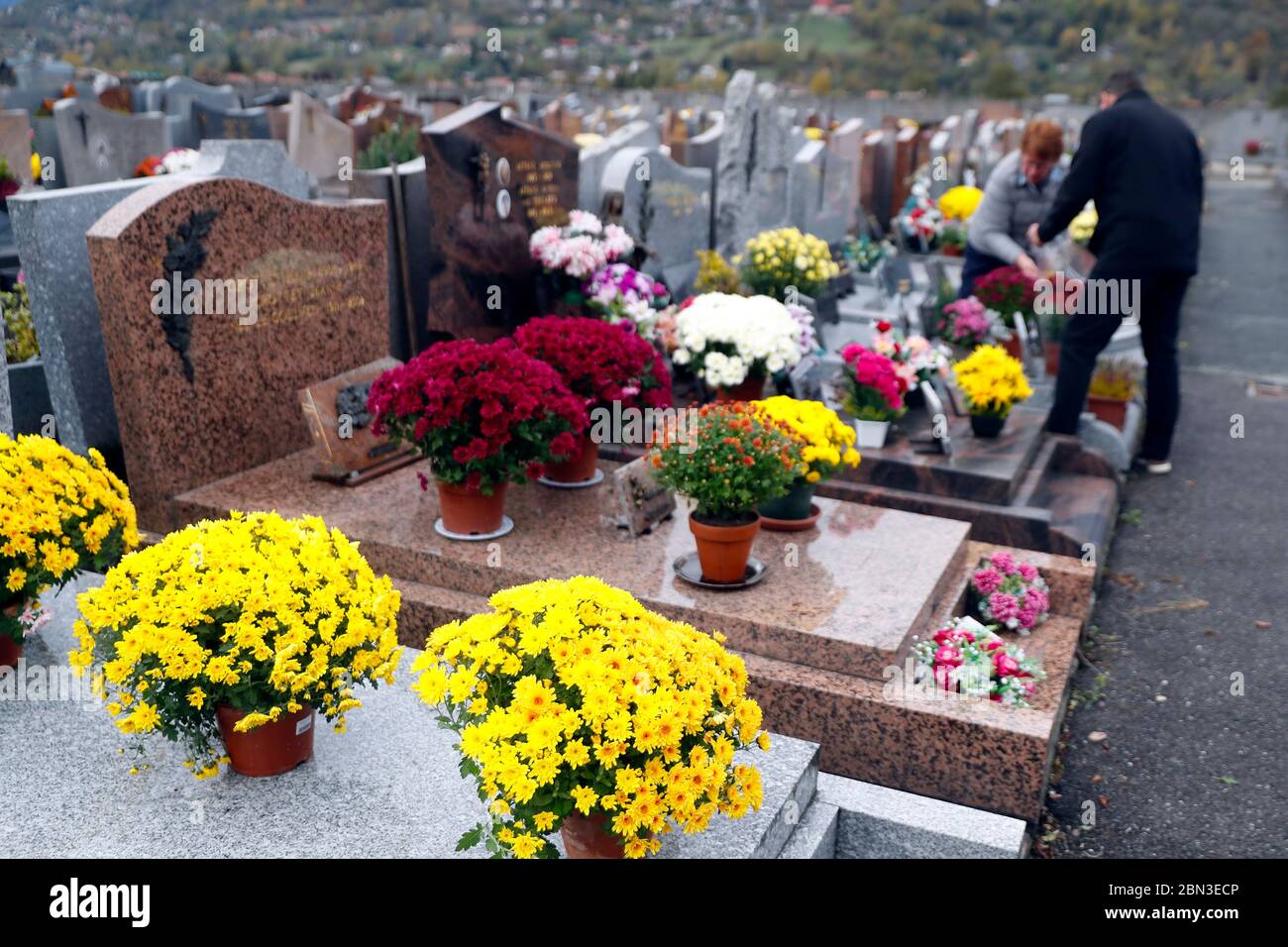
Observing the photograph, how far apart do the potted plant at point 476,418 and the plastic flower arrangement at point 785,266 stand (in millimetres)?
3751

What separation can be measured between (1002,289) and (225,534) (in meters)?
5.44

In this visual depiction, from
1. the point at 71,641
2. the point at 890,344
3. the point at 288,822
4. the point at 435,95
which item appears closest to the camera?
the point at 288,822

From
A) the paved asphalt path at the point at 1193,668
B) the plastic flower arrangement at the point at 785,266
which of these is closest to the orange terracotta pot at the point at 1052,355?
the paved asphalt path at the point at 1193,668

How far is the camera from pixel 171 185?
4.69m

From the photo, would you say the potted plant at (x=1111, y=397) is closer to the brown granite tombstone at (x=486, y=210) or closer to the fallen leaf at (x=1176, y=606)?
the fallen leaf at (x=1176, y=606)

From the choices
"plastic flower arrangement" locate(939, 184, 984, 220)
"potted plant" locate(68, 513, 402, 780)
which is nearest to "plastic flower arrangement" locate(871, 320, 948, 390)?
"potted plant" locate(68, 513, 402, 780)

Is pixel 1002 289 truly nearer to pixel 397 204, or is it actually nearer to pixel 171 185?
pixel 397 204

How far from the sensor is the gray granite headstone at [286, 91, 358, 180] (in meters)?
10.4

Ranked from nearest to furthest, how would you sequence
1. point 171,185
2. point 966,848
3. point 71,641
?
point 966,848 → point 71,641 → point 171,185

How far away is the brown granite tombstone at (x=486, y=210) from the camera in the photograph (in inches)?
240

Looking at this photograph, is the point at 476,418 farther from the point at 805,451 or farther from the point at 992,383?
the point at 992,383

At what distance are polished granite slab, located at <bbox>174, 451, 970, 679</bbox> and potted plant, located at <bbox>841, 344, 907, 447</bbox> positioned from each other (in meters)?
0.74

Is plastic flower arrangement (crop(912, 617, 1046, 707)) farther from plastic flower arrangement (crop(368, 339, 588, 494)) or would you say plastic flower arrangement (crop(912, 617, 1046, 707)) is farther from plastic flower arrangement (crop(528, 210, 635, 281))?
plastic flower arrangement (crop(528, 210, 635, 281))

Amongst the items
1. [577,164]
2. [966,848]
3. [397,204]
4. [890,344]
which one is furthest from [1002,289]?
[966,848]
